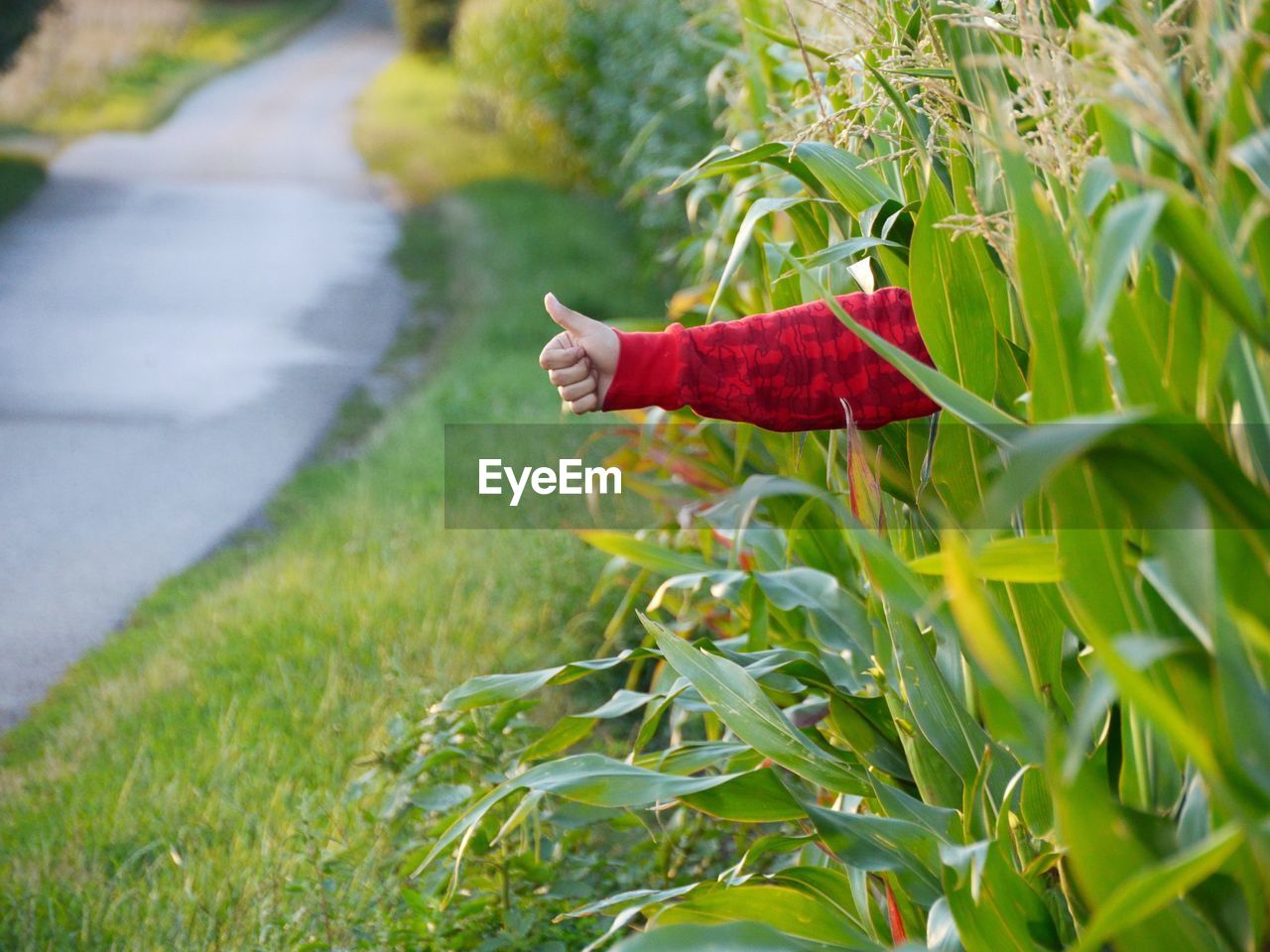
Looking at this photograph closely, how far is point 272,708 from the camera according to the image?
2777 mm

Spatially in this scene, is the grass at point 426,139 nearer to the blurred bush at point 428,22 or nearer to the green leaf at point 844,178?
the blurred bush at point 428,22

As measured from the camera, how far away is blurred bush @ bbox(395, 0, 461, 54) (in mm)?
16766

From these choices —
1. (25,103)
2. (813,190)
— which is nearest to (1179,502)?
(813,190)

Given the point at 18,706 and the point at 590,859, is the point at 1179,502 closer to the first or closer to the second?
the point at 590,859

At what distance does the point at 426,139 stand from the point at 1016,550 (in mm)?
11585

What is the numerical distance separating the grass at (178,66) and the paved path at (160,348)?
2.12 ft

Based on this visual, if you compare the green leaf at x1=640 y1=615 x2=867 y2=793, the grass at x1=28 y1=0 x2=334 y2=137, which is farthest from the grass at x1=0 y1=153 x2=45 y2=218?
the green leaf at x1=640 y1=615 x2=867 y2=793

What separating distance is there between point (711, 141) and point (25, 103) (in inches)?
323

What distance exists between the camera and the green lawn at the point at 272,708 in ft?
6.70

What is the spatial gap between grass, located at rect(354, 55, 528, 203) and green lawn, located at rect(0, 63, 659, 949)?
6020 mm

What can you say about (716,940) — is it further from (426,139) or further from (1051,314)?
(426,139)

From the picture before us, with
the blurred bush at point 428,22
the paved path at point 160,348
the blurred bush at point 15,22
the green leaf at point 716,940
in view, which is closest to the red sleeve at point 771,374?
the green leaf at point 716,940

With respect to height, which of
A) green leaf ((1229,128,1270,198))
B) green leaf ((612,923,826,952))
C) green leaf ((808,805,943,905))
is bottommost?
green leaf ((808,805,943,905))

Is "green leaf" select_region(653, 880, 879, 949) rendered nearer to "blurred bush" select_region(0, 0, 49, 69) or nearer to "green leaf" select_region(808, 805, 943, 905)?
"green leaf" select_region(808, 805, 943, 905)
